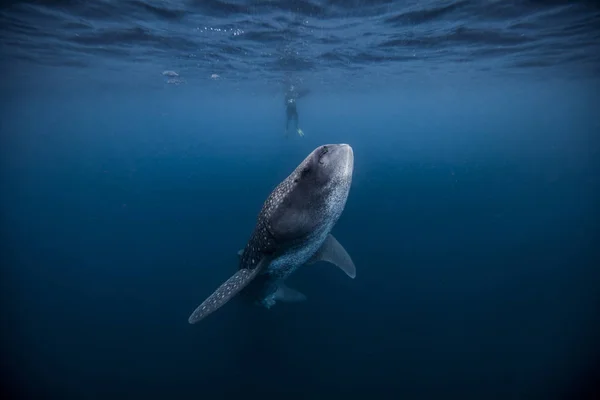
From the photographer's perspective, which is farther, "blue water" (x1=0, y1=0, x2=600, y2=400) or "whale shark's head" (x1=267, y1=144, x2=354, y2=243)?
"blue water" (x1=0, y1=0, x2=600, y2=400)

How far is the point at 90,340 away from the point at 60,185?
30.0 metres

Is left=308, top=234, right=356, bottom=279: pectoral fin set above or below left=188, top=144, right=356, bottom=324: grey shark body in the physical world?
below

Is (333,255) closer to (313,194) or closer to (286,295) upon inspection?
(286,295)

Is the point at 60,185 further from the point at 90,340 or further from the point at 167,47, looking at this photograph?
the point at 90,340

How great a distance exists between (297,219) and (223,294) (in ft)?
5.43

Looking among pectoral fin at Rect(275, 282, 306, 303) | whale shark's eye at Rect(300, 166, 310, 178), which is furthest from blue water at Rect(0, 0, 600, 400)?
whale shark's eye at Rect(300, 166, 310, 178)

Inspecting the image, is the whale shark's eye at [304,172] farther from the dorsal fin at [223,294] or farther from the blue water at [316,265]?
the blue water at [316,265]

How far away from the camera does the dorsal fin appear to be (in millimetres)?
3953

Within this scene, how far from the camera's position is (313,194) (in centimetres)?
349

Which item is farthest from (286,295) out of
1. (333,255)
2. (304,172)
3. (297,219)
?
(304,172)

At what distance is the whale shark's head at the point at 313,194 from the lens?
323 centimetres

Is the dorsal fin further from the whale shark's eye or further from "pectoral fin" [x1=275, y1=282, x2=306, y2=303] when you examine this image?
"pectoral fin" [x1=275, y1=282, x2=306, y2=303]

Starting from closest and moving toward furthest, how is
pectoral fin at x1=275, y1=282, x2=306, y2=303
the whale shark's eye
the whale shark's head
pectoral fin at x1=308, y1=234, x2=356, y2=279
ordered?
1. the whale shark's head
2. the whale shark's eye
3. pectoral fin at x1=308, y1=234, x2=356, y2=279
4. pectoral fin at x1=275, y1=282, x2=306, y2=303

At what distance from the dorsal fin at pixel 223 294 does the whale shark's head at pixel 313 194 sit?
0.83 metres
